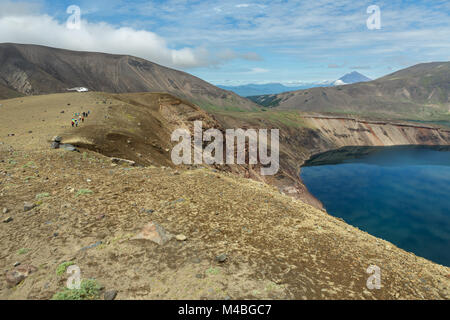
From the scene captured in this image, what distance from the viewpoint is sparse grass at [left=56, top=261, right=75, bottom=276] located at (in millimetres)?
7277

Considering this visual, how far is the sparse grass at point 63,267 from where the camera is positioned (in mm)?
7277

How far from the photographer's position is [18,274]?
702 centimetres

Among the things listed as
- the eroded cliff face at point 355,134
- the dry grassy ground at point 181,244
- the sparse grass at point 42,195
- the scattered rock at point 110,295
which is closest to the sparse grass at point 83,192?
the dry grassy ground at point 181,244

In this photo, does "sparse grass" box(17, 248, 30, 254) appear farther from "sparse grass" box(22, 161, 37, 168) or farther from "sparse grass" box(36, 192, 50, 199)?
"sparse grass" box(22, 161, 37, 168)

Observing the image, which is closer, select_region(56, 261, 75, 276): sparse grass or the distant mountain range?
select_region(56, 261, 75, 276): sparse grass

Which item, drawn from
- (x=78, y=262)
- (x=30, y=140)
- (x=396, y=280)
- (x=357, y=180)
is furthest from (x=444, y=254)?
(x=30, y=140)

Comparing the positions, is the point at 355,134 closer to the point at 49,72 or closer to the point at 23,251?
the point at 23,251

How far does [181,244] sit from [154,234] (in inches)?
44.6

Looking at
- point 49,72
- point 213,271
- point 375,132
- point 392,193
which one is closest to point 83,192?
point 213,271

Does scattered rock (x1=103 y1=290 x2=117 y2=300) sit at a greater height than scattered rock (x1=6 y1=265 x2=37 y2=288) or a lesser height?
lesser

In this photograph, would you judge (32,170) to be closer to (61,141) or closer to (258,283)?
(61,141)

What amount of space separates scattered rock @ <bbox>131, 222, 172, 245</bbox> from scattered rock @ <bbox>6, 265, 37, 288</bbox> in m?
3.10

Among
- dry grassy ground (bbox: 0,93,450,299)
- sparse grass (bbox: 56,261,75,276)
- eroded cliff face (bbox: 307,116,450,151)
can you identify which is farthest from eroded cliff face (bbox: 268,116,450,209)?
sparse grass (bbox: 56,261,75,276)

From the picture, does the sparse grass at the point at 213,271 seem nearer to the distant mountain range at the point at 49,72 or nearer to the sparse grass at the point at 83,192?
the sparse grass at the point at 83,192
